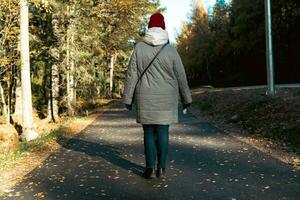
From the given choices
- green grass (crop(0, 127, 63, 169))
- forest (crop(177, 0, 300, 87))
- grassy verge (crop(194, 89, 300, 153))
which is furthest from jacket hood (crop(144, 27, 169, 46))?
forest (crop(177, 0, 300, 87))

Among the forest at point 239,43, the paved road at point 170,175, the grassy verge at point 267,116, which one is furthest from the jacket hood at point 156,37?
the forest at point 239,43

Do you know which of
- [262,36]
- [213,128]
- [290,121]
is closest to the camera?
[290,121]

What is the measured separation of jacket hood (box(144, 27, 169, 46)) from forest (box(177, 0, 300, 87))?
3971 cm

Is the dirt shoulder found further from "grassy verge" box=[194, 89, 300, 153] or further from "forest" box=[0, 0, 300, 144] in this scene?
"forest" box=[0, 0, 300, 144]

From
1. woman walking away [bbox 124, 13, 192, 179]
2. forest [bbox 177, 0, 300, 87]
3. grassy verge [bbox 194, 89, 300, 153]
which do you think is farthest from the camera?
forest [bbox 177, 0, 300, 87]

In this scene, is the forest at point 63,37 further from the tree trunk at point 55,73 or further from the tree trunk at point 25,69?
the tree trunk at point 25,69

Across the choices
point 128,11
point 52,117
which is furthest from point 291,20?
point 52,117

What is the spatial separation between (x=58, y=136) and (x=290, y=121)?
19.3 ft

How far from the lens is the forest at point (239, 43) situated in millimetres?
45906

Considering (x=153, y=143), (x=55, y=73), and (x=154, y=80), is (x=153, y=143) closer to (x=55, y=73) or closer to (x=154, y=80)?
(x=154, y=80)

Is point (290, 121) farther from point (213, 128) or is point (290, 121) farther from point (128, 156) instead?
point (128, 156)

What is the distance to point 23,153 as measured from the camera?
31.4ft

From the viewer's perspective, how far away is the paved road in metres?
5.82

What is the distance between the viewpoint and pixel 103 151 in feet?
30.9
